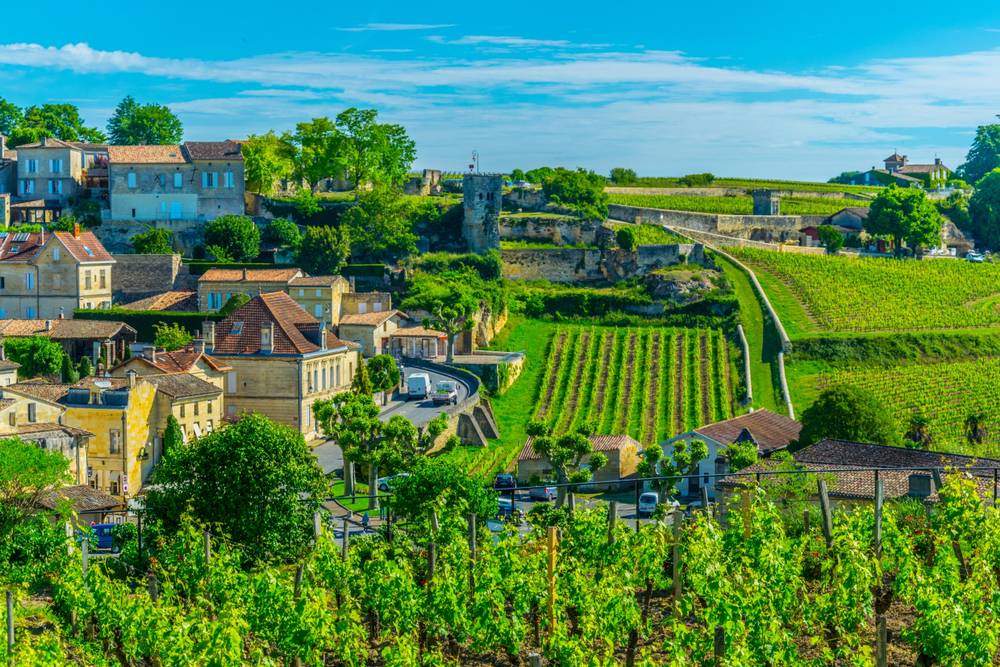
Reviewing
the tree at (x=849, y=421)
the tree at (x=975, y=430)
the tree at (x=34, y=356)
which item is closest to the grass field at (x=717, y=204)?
the tree at (x=975, y=430)

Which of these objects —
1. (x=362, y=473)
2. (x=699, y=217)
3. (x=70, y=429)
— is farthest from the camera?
(x=699, y=217)

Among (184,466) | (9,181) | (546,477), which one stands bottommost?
(546,477)

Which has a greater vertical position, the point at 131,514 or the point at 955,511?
the point at 955,511

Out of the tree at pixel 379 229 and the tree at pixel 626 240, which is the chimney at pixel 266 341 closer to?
the tree at pixel 379 229

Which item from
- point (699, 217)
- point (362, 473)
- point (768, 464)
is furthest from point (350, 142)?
point (768, 464)

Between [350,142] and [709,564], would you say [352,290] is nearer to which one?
[350,142]
